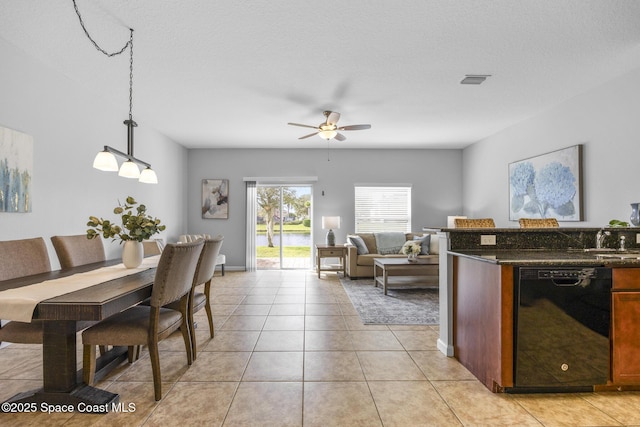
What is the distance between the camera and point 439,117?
5.11m

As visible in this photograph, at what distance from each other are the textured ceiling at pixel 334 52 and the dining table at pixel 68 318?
1.94 metres

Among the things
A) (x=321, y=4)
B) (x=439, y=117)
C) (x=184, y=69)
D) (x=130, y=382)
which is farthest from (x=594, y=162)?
(x=130, y=382)

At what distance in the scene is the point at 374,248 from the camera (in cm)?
657

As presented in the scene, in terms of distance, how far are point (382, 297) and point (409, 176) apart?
3445 mm

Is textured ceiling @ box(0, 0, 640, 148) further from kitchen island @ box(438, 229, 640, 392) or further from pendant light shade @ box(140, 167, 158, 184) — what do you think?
kitchen island @ box(438, 229, 640, 392)

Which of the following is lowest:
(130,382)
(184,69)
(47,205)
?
(130,382)

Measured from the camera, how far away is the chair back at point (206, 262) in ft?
8.89

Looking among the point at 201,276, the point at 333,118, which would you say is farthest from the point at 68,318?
the point at 333,118

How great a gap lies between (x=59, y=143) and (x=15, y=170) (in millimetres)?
650

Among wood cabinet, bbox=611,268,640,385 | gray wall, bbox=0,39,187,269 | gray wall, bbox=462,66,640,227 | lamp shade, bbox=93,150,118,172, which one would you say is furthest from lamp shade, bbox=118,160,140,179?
gray wall, bbox=462,66,640,227

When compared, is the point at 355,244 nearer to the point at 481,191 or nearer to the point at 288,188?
the point at 288,188

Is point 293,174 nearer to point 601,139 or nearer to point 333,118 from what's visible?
point 333,118

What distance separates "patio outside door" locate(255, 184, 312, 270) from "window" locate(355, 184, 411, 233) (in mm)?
1111

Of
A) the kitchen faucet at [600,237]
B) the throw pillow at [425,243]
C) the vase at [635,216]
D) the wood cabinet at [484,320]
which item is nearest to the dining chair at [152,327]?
the wood cabinet at [484,320]
